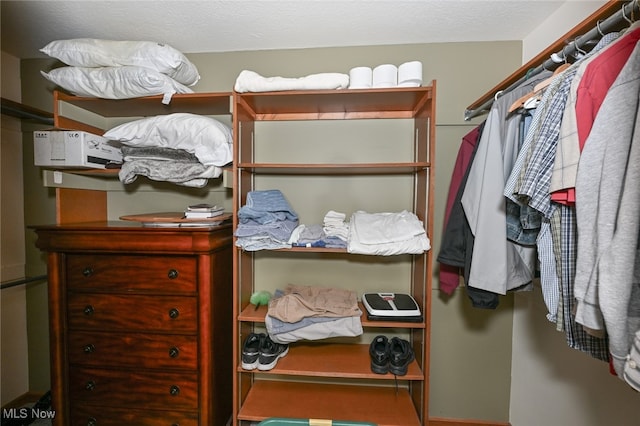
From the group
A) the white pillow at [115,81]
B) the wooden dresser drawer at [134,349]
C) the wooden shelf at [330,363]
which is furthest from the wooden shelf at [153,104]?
the wooden shelf at [330,363]

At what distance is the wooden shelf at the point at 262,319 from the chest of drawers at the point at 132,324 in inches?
6.4

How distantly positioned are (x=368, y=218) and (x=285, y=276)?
2.25ft

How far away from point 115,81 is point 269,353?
1.66 meters

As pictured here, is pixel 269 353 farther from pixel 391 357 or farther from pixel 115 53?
pixel 115 53

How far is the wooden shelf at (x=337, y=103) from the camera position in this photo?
1.36m

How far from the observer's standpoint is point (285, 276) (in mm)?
1748

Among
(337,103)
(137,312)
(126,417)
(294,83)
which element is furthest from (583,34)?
(126,417)

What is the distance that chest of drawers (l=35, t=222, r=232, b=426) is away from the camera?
1.31m

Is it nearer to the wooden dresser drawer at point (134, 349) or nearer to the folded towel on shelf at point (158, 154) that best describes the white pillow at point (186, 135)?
the folded towel on shelf at point (158, 154)

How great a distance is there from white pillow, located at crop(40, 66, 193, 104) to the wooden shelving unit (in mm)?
433

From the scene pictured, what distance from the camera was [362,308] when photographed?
5.07 feet

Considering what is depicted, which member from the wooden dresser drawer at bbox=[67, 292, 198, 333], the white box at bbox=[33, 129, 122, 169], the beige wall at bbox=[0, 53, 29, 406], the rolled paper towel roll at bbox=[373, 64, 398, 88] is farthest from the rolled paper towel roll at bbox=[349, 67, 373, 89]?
the beige wall at bbox=[0, 53, 29, 406]

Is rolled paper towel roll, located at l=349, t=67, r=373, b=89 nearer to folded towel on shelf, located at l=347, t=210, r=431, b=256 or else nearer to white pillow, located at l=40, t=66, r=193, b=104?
folded towel on shelf, located at l=347, t=210, r=431, b=256

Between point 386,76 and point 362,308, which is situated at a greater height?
point 386,76
